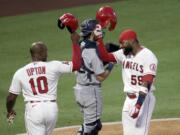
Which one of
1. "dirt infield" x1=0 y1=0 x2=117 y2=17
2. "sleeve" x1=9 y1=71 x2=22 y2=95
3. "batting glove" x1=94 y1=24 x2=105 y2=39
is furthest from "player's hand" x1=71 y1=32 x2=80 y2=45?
"dirt infield" x1=0 y1=0 x2=117 y2=17

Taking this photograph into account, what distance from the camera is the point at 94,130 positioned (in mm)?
10930

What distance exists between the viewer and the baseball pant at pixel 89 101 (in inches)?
424

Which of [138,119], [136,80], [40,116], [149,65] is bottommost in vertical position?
[138,119]

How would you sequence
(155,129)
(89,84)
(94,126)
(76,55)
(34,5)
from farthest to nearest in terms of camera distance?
(34,5)
(155,129)
(94,126)
(89,84)
(76,55)

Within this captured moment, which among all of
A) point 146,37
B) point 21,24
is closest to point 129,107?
point 146,37

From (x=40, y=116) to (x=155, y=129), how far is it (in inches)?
128

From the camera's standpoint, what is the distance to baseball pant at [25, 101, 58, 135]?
9.40 m

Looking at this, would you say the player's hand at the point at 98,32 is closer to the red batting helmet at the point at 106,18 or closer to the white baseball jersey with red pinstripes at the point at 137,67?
the red batting helmet at the point at 106,18

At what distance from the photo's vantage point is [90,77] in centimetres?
1073

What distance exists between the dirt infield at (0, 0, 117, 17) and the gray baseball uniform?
13.2m

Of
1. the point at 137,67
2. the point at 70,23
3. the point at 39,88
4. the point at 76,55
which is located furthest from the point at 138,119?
the point at 70,23

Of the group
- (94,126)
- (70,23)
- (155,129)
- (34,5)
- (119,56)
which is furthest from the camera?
(34,5)

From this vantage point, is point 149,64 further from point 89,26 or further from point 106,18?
point 106,18

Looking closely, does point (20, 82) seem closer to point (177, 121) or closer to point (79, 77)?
point (79, 77)
